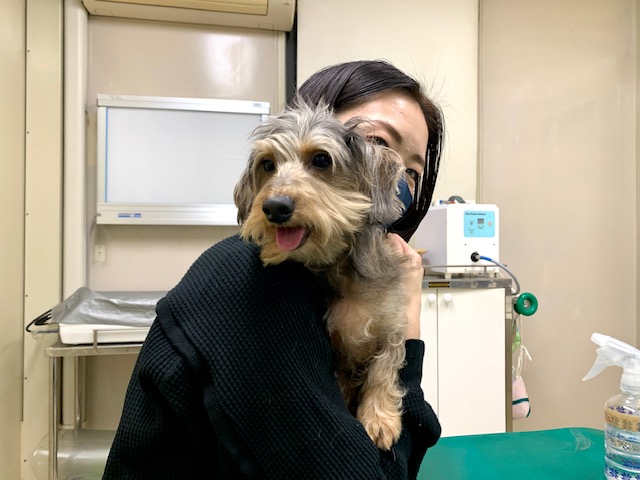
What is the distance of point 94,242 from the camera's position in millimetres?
2672

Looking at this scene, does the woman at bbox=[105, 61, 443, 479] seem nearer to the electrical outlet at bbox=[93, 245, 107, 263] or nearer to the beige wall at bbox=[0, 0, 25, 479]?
the beige wall at bbox=[0, 0, 25, 479]

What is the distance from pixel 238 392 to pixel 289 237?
10.7 inches

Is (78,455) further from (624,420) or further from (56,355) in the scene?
(624,420)

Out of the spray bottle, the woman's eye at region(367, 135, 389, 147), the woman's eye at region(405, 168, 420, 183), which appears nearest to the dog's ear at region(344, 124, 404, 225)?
the woman's eye at region(367, 135, 389, 147)

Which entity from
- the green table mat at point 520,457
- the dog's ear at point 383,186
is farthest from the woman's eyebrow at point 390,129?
the green table mat at point 520,457

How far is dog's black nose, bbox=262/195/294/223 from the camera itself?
693mm

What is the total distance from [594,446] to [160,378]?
4.20ft

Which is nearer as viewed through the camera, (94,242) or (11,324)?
(11,324)

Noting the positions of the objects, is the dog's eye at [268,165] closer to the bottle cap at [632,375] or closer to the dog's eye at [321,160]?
the dog's eye at [321,160]

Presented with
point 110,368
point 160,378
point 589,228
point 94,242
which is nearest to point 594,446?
point 160,378

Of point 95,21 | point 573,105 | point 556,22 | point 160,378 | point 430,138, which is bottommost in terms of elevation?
point 160,378

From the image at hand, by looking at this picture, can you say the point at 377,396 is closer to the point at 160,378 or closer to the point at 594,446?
the point at 160,378

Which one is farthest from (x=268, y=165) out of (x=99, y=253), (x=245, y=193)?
(x=99, y=253)

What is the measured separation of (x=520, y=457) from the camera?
1152 mm
